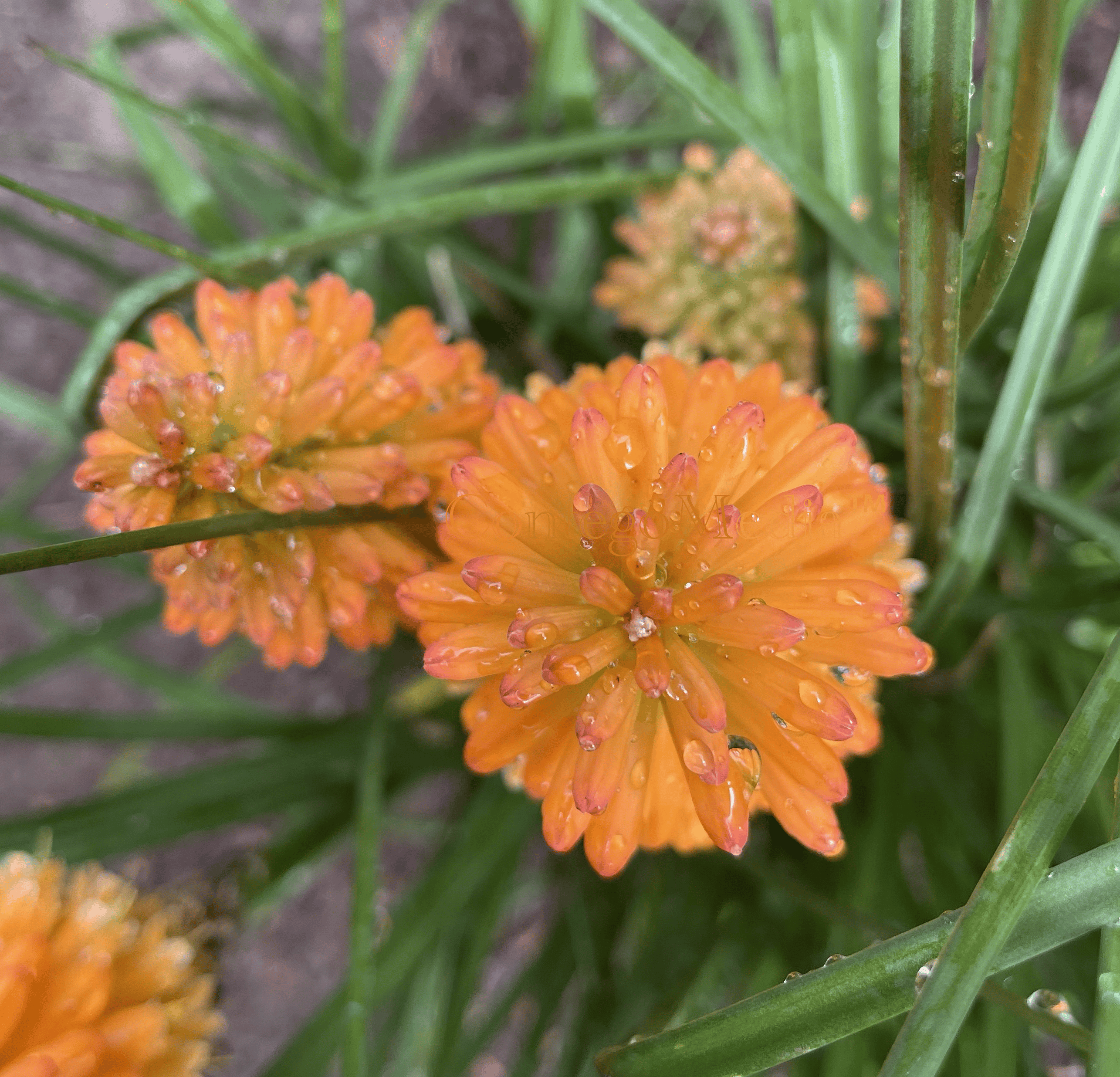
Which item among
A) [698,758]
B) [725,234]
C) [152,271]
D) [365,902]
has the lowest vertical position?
[365,902]

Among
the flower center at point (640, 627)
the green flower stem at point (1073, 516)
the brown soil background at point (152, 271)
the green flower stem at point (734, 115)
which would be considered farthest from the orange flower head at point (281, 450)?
the brown soil background at point (152, 271)

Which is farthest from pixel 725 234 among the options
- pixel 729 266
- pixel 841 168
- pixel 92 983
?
pixel 92 983

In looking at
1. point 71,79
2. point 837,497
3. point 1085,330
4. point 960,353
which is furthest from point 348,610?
point 71,79

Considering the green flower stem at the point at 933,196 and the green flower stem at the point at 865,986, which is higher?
the green flower stem at the point at 933,196

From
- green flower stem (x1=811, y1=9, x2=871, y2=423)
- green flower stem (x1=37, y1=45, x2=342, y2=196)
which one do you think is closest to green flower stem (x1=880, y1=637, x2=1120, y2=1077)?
green flower stem (x1=811, y1=9, x2=871, y2=423)

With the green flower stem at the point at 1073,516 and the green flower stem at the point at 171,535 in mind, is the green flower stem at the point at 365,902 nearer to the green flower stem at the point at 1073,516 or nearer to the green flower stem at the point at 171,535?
the green flower stem at the point at 171,535

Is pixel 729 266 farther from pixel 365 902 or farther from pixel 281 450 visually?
pixel 365 902

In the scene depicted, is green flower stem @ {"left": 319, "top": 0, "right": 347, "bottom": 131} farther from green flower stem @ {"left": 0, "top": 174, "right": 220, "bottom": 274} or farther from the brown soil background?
the brown soil background
